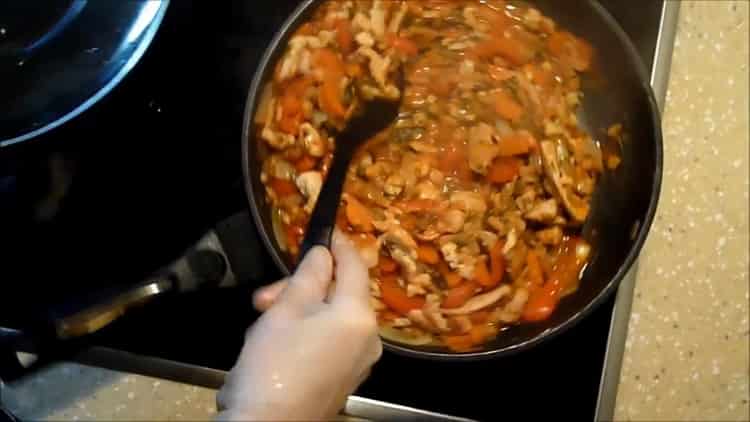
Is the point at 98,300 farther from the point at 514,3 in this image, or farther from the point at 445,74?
the point at 514,3

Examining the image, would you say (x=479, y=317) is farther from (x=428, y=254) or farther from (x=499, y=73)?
(x=499, y=73)

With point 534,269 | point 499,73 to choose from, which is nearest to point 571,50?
point 499,73

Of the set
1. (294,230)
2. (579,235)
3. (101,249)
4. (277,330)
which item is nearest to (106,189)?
(101,249)

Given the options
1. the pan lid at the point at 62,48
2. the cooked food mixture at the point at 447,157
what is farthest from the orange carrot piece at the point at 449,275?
the pan lid at the point at 62,48

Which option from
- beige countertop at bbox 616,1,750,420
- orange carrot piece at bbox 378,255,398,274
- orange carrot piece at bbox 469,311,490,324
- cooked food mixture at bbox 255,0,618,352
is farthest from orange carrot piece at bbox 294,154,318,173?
beige countertop at bbox 616,1,750,420

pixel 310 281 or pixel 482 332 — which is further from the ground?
pixel 310 281

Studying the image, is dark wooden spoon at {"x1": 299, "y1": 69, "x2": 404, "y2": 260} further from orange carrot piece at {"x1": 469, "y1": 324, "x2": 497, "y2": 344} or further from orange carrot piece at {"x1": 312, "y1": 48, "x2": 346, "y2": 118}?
orange carrot piece at {"x1": 469, "y1": 324, "x2": 497, "y2": 344}

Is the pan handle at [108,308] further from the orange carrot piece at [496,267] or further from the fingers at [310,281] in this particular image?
the orange carrot piece at [496,267]
